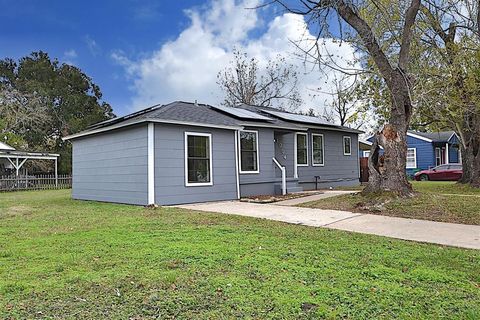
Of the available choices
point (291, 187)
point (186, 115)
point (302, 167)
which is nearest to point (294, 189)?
point (291, 187)

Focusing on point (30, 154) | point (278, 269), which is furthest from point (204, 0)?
point (30, 154)

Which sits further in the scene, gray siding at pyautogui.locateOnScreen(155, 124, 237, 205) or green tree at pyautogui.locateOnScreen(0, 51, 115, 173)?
green tree at pyautogui.locateOnScreen(0, 51, 115, 173)

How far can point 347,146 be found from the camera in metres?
18.4

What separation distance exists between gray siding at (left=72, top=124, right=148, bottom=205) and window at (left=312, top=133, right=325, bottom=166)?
840cm

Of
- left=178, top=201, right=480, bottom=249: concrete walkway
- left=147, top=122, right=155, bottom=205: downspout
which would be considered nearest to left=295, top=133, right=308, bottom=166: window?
left=178, top=201, right=480, bottom=249: concrete walkway

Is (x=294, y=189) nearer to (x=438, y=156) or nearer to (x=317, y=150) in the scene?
(x=317, y=150)

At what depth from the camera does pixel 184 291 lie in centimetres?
330

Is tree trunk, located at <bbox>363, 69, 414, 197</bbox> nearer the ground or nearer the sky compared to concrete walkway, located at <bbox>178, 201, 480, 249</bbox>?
nearer the sky

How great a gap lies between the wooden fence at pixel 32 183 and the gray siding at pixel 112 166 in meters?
9.46

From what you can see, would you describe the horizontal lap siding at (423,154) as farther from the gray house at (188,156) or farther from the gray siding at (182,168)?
the gray siding at (182,168)

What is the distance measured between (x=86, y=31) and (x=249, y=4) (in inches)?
411

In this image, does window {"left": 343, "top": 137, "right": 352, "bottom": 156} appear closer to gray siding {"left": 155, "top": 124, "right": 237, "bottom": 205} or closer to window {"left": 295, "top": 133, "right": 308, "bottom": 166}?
window {"left": 295, "top": 133, "right": 308, "bottom": 166}

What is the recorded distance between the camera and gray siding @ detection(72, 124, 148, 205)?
10719mm

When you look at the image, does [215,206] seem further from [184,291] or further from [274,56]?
[274,56]
